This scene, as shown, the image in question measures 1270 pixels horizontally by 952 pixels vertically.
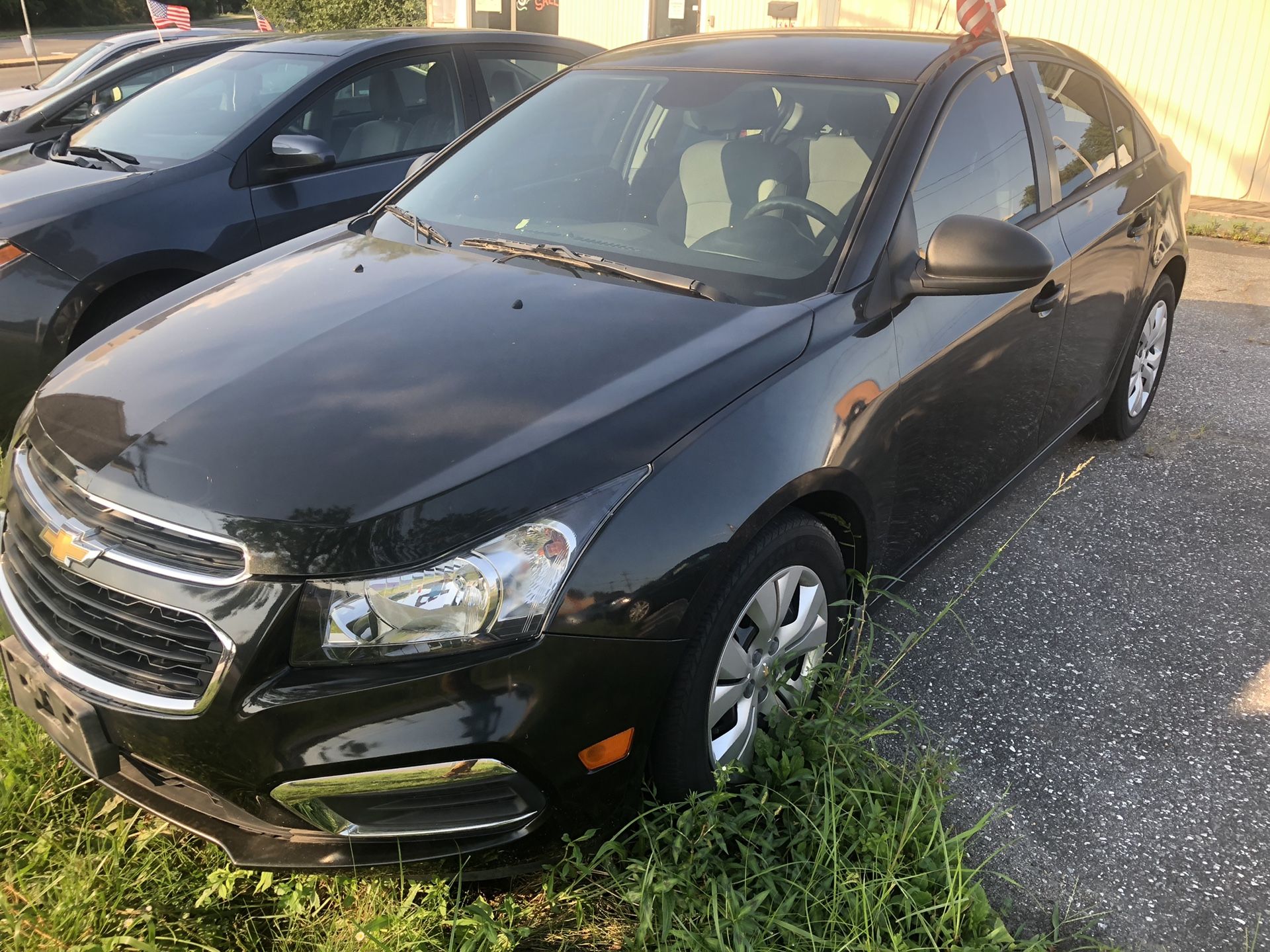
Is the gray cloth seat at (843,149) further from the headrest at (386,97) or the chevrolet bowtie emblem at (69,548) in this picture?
the headrest at (386,97)

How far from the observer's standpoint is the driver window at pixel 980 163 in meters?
2.80

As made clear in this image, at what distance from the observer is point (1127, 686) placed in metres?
2.91

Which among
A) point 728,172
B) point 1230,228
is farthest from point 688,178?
point 1230,228

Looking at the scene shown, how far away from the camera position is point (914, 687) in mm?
2891

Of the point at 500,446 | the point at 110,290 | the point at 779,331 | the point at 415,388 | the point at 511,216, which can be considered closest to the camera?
the point at 500,446

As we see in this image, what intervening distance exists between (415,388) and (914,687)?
166 cm

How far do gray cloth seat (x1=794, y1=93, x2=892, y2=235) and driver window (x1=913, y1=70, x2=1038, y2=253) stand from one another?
0.51 ft

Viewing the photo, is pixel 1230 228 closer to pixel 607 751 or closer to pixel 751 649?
pixel 751 649

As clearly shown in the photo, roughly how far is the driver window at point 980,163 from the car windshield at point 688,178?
0.59 ft

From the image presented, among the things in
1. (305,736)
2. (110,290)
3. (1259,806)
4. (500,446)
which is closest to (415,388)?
(500,446)

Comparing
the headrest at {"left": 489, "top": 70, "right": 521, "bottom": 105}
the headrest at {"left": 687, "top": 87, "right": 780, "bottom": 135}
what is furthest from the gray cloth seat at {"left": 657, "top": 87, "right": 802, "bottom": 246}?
the headrest at {"left": 489, "top": 70, "right": 521, "bottom": 105}

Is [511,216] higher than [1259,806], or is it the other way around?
[511,216]

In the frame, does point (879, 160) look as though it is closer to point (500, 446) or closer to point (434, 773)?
point (500, 446)

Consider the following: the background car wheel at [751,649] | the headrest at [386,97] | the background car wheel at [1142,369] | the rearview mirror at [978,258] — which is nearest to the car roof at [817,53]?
the rearview mirror at [978,258]
